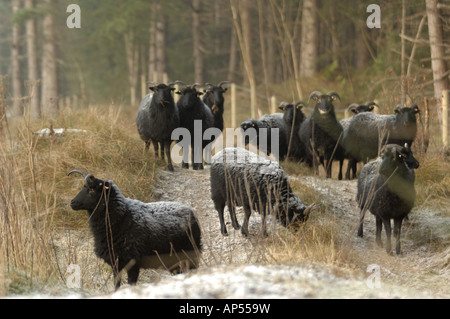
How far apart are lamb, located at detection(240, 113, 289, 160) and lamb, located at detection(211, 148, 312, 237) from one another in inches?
148

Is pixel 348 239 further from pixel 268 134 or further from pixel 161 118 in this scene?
pixel 268 134

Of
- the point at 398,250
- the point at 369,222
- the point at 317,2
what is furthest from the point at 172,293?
the point at 317,2

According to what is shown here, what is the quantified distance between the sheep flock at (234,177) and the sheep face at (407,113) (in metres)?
0.02

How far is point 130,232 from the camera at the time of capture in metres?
6.27

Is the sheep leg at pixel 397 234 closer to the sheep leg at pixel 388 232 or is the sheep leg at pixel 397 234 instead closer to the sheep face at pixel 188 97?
the sheep leg at pixel 388 232

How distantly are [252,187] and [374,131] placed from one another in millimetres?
4600

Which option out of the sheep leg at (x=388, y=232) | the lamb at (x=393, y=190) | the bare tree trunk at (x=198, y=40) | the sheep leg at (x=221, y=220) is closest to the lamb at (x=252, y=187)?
the sheep leg at (x=221, y=220)

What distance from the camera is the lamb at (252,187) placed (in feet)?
26.0

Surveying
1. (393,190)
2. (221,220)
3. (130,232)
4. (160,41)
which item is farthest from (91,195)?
(160,41)

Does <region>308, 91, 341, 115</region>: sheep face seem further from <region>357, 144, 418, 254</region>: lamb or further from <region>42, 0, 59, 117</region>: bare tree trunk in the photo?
<region>42, 0, 59, 117</region>: bare tree trunk

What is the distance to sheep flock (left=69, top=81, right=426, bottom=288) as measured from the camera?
6.27 meters

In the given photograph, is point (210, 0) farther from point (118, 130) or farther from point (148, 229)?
point (148, 229)
